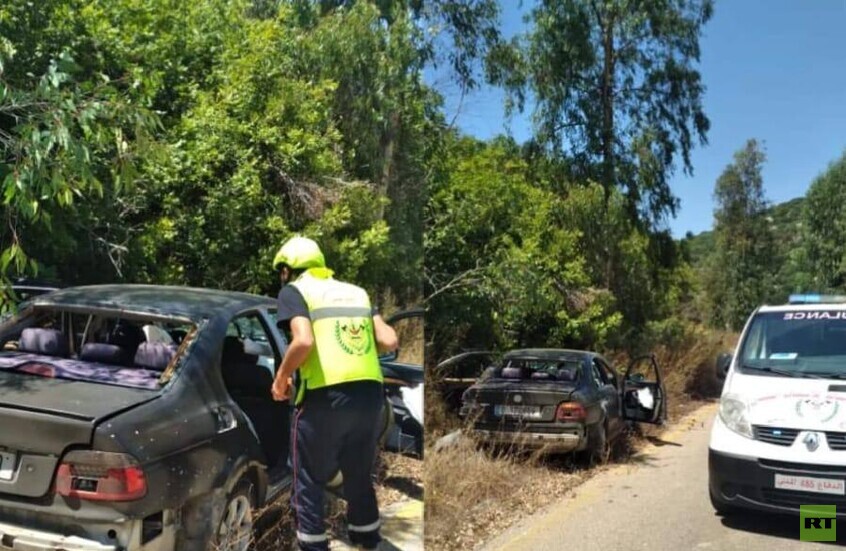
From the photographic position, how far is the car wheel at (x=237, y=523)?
220 cm

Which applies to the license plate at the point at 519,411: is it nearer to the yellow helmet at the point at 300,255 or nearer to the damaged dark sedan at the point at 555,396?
the damaged dark sedan at the point at 555,396

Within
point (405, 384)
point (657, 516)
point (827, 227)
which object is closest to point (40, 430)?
point (405, 384)

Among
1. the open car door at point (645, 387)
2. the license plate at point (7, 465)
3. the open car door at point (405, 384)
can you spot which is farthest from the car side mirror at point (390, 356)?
the license plate at point (7, 465)

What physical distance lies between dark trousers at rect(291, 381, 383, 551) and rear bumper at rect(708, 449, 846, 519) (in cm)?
96

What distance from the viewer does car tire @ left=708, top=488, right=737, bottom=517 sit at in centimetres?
217

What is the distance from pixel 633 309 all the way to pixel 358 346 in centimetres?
78

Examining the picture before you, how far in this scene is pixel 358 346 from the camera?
2.43m

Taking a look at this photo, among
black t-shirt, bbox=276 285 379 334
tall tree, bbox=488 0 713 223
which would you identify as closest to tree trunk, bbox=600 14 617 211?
tall tree, bbox=488 0 713 223

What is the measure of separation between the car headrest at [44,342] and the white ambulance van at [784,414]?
171 centimetres

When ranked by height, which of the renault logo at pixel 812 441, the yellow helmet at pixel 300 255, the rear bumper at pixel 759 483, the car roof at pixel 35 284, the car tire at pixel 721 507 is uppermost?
the yellow helmet at pixel 300 255

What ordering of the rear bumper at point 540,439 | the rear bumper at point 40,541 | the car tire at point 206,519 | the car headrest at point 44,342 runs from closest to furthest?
1. the rear bumper at point 40,541
2. the car tire at point 206,519
3. the car headrest at point 44,342
4. the rear bumper at point 540,439

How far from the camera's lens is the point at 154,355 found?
219 centimetres

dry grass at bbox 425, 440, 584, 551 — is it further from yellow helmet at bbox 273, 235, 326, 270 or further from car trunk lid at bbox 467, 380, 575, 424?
yellow helmet at bbox 273, 235, 326, 270

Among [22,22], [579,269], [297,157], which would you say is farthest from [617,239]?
[22,22]
